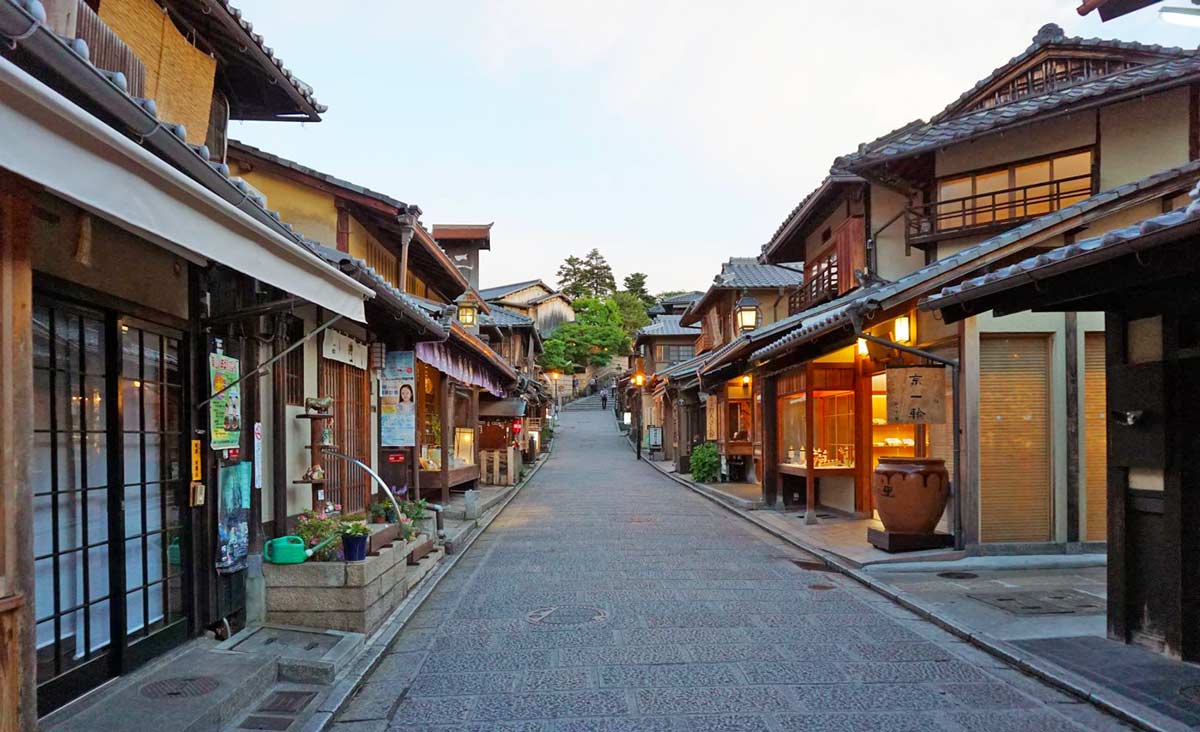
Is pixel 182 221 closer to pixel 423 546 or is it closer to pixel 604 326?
pixel 423 546

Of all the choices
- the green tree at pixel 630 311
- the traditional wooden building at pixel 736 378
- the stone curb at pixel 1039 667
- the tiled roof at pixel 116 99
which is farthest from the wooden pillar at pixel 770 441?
the green tree at pixel 630 311

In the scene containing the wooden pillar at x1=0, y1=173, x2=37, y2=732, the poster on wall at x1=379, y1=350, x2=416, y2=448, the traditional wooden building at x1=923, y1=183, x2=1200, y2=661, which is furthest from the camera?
the poster on wall at x1=379, y1=350, x2=416, y2=448

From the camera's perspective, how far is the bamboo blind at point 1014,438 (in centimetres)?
1301

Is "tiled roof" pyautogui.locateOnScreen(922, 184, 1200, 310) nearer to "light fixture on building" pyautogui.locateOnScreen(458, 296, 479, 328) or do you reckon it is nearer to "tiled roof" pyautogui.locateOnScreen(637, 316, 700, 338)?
"light fixture on building" pyautogui.locateOnScreen(458, 296, 479, 328)

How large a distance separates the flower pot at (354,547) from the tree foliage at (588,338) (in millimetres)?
63211

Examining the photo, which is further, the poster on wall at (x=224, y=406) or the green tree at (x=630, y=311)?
the green tree at (x=630, y=311)

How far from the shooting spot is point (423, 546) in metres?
12.7

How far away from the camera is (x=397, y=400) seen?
1477 centimetres

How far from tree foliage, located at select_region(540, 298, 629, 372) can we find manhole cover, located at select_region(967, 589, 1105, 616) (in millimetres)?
62521

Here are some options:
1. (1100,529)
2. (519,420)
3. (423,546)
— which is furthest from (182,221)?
(519,420)

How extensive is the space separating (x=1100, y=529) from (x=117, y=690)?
1333 centimetres

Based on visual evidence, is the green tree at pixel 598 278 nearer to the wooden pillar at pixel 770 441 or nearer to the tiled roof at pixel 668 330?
the tiled roof at pixel 668 330

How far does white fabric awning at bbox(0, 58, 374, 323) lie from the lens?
3238 mm

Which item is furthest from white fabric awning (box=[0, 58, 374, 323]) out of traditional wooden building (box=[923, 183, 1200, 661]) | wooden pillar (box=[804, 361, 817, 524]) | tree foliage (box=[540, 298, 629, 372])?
tree foliage (box=[540, 298, 629, 372])
